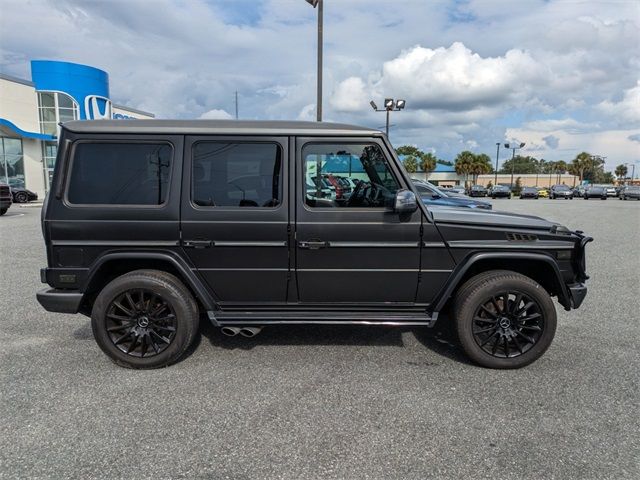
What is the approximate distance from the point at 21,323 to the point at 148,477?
3.28m

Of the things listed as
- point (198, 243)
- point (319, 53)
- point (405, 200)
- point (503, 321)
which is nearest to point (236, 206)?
point (198, 243)

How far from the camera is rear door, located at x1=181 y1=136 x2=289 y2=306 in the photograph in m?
3.36

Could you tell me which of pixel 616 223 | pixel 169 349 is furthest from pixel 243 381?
pixel 616 223

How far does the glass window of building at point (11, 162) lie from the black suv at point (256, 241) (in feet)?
99.1

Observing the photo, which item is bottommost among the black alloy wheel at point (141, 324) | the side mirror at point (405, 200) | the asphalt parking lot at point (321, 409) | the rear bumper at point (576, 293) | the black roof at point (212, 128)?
the asphalt parking lot at point (321, 409)

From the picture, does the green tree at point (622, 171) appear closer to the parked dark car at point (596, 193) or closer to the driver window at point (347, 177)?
the parked dark car at point (596, 193)

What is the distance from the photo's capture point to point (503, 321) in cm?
345

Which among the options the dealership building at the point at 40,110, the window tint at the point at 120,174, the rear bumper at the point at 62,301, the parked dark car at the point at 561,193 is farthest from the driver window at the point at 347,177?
the parked dark car at the point at 561,193

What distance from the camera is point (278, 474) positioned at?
2268 mm

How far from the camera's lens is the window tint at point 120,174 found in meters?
3.35

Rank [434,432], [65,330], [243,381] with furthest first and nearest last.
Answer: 1. [65,330]
2. [243,381]
3. [434,432]

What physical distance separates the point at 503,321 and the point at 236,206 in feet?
7.86

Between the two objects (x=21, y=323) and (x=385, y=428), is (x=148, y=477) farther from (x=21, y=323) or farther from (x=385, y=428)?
(x=21, y=323)

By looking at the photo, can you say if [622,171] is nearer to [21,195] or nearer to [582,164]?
[582,164]
